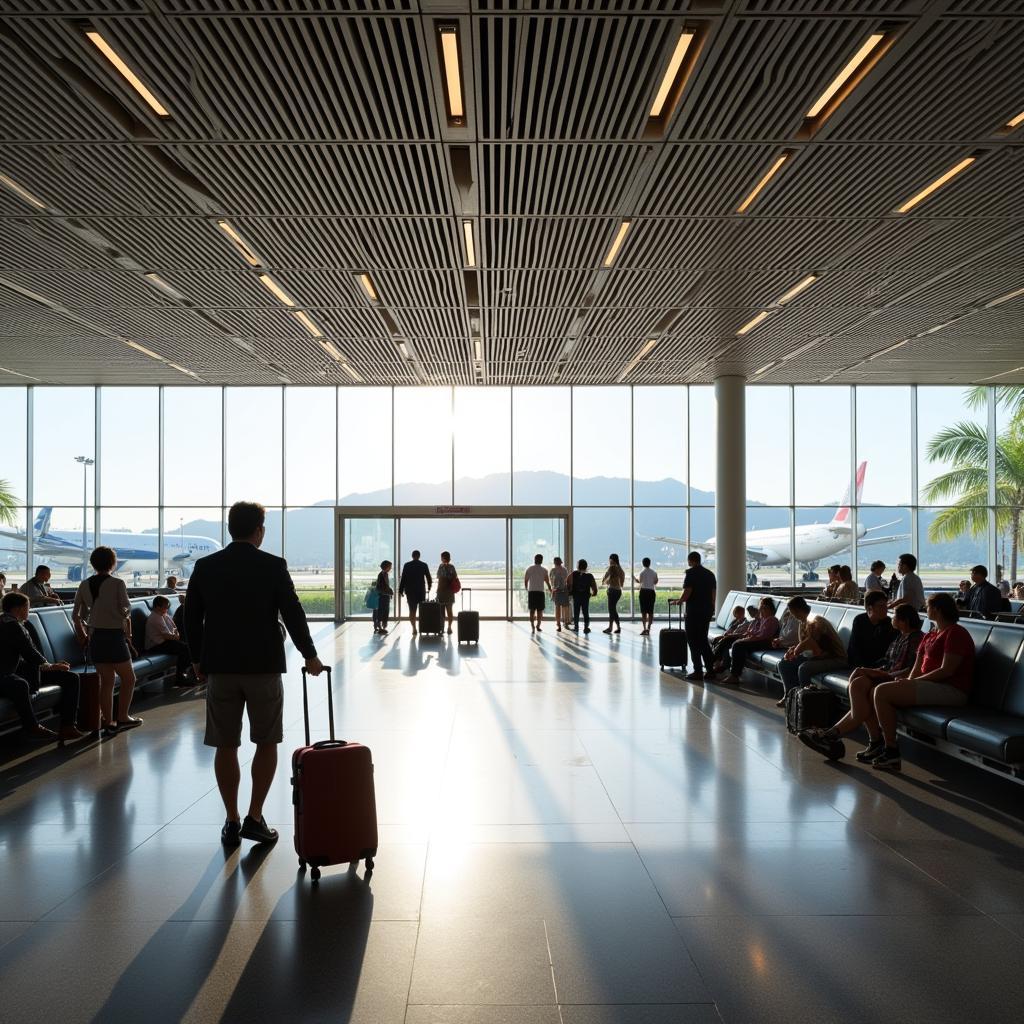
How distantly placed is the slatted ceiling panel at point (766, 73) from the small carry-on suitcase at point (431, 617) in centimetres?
1177

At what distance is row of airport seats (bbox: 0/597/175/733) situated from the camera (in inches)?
294

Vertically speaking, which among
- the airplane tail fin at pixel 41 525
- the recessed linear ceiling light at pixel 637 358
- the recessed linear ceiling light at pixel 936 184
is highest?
the recessed linear ceiling light at pixel 936 184

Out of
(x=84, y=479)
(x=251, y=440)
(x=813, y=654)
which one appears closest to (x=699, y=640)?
(x=813, y=654)

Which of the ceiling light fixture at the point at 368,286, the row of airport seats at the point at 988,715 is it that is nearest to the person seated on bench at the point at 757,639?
the row of airport seats at the point at 988,715

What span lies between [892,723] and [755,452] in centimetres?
1736

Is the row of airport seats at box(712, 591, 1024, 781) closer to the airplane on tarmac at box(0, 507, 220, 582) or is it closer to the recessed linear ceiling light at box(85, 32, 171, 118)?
the recessed linear ceiling light at box(85, 32, 171, 118)

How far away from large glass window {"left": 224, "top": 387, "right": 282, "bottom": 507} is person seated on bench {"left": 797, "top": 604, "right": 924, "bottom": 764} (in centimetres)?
1748

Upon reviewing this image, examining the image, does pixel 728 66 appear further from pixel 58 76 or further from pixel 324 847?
pixel 324 847

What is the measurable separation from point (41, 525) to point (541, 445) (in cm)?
1290

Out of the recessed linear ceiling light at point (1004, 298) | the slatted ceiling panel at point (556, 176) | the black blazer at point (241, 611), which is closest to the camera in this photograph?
the black blazer at point (241, 611)

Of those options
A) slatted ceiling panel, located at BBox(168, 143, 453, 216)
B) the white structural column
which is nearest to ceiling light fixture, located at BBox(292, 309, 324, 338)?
slatted ceiling panel, located at BBox(168, 143, 453, 216)

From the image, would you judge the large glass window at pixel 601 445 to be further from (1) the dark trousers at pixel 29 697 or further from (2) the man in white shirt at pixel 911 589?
(1) the dark trousers at pixel 29 697

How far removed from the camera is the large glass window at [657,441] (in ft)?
74.6

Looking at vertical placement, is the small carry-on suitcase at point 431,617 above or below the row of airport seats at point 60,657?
below
